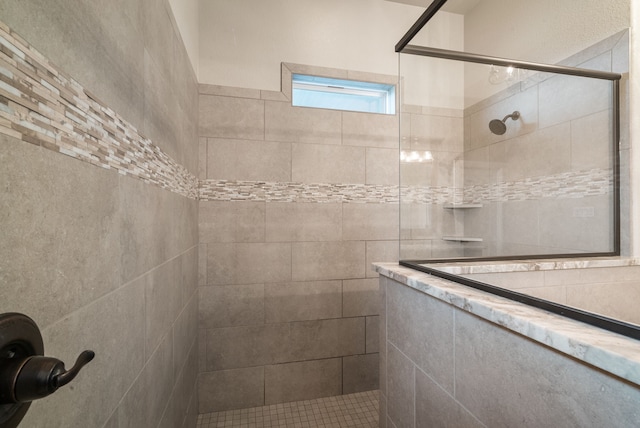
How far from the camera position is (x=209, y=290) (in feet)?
5.86

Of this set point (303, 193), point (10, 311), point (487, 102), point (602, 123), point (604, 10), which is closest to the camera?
point (10, 311)

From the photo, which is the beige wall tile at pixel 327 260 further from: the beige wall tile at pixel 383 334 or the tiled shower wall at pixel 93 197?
the tiled shower wall at pixel 93 197

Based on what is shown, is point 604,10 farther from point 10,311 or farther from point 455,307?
point 10,311

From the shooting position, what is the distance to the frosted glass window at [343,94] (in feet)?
6.54

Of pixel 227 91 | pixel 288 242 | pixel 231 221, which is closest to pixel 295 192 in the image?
pixel 288 242

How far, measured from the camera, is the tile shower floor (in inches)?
65.9

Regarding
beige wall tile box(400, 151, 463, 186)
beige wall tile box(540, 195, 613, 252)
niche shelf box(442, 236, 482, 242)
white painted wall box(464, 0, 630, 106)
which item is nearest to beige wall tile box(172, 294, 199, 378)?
beige wall tile box(400, 151, 463, 186)

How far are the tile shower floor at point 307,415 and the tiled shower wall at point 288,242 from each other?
0.05 m

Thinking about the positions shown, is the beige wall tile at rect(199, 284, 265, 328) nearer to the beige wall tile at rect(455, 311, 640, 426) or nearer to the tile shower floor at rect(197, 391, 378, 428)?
the tile shower floor at rect(197, 391, 378, 428)

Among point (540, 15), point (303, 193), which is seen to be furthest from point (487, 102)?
point (303, 193)

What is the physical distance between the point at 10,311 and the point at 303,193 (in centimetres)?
161

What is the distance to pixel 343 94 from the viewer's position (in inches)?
81.6

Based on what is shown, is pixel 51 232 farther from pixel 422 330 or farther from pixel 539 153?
pixel 539 153

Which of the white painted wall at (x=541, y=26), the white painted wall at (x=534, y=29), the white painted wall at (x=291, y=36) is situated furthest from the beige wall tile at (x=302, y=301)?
the white painted wall at (x=541, y=26)
